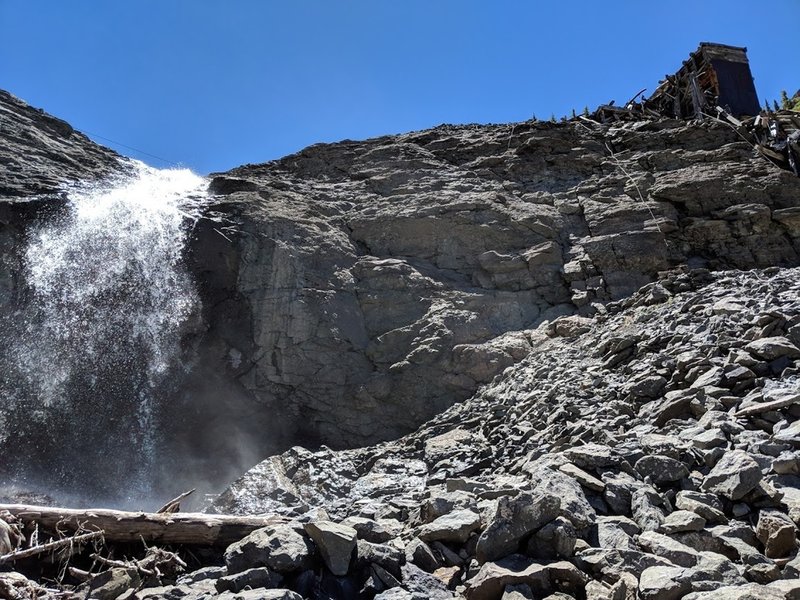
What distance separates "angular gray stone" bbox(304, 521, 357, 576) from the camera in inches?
196

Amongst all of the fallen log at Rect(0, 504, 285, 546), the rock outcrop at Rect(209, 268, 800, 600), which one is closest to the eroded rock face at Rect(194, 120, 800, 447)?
the rock outcrop at Rect(209, 268, 800, 600)

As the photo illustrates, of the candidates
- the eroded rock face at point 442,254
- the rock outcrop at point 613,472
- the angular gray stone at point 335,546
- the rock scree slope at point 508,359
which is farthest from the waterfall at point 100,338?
the angular gray stone at point 335,546

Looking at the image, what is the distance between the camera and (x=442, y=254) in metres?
15.9

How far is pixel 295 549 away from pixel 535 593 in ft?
5.96

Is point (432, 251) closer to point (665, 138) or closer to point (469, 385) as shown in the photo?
point (469, 385)

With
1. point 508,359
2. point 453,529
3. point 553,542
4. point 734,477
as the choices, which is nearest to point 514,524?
point 553,542

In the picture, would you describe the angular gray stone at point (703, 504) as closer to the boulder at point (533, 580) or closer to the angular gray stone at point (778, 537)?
the angular gray stone at point (778, 537)

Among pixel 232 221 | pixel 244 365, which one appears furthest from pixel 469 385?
pixel 232 221

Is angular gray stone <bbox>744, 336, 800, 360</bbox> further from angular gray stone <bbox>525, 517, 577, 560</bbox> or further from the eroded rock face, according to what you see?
the eroded rock face

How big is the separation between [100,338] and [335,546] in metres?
11.4

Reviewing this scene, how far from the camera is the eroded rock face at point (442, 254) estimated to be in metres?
13.9

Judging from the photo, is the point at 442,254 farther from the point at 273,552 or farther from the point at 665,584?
the point at 665,584

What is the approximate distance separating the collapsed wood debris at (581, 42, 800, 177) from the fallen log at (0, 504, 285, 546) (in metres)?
16.5

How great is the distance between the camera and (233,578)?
4.80 m
